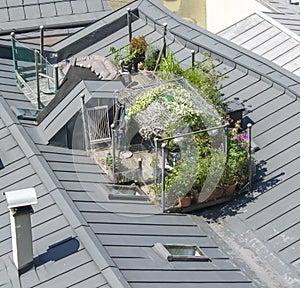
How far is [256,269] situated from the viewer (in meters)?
14.3

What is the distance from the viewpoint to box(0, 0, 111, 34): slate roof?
84.2 feet

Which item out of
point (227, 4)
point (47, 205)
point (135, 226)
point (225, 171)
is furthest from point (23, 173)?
point (227, 4)

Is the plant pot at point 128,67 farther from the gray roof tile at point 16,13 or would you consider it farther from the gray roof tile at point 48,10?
the gray roof tile at point 16,13

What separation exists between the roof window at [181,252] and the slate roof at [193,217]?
13 cm

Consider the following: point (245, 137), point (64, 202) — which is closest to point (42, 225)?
point (64, 202)

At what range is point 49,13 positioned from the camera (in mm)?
26047

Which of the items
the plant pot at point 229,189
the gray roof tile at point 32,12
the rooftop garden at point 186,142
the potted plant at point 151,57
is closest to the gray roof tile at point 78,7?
the gray roof tile at point 32,12

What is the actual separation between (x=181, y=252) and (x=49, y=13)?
531 inches

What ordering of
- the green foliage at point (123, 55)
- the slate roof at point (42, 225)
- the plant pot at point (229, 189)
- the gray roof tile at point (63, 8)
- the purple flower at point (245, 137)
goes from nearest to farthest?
the slate roof at point (42, 225)
the plant pot at point (229, 189)
the purple flower at point (245, 137)
the green foliage at point (123, 55)
the gray roof tile at point (63, 8)

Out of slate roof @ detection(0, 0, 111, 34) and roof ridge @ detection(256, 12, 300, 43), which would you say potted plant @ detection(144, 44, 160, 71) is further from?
roof ridge @ detection(256, 12, 300, 43)

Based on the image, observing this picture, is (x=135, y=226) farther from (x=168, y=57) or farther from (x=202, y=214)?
(x=168, y=57)

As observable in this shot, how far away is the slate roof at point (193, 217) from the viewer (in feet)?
44.5

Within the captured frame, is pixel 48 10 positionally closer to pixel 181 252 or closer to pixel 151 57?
pixel 151 57

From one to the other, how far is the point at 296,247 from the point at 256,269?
2.64 ft
